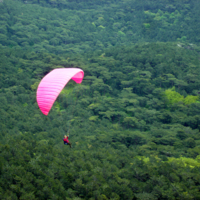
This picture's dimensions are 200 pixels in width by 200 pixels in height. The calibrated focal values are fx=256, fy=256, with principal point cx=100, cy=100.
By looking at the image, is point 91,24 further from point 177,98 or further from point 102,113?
point 102,113

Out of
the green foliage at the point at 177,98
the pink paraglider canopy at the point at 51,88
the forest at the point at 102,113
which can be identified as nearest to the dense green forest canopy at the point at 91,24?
the forest at the point at 102,113

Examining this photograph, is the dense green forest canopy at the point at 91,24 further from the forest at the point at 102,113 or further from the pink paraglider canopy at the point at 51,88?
the pink paraglider canopy at the point at 51,88

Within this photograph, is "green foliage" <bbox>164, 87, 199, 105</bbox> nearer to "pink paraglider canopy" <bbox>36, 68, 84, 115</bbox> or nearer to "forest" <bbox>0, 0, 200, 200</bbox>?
"forest" <bbox>0, 0, 200, 200</bbox>

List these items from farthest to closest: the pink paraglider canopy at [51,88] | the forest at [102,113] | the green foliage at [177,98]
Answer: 1. the green foliage at [177,98]
2. the forest at [102,113]
3. the pink paraglider canopy at [51,88]

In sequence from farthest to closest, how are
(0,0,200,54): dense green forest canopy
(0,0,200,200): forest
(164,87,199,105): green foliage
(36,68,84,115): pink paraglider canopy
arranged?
1. (0,0,200,54): dense green forest canopy
2. (164,87,199,105): green foliage
3. (0,0,200,200): forest
4. (36,68,84,115): pink paraglider canopy

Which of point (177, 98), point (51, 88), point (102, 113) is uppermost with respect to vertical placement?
point (51, 88)

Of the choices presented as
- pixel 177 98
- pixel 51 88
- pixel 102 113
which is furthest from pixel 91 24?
pixel 51 88

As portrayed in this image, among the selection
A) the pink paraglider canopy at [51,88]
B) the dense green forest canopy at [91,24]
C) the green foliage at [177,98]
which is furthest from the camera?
the dense green forest canopy at [91,24]

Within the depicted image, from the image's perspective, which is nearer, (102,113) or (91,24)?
(102,113)

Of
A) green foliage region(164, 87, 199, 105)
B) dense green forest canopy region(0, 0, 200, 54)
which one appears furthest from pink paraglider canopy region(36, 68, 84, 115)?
dense green forest canopy region(0, 0, 200, 54)
